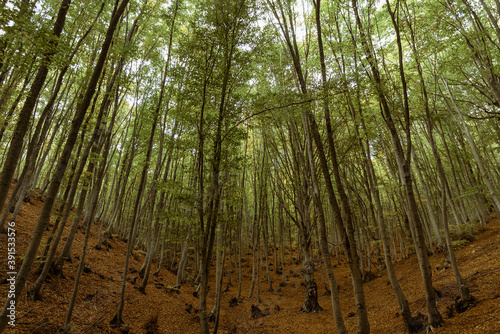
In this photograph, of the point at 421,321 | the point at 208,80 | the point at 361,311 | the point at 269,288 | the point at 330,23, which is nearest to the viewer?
Answer: the point at 361,311

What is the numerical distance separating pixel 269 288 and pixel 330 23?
13750 mm

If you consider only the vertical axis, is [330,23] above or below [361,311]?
above

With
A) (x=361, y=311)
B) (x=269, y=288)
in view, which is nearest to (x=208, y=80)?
(x=361, y=311)

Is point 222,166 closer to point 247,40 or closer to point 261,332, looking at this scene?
point 247,40

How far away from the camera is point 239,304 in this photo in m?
11.4

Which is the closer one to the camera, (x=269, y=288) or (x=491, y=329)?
(x=491, y=329)

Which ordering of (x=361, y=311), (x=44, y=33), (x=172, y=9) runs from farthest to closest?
(x=172, y=9)
(x=361, y=311)
(x=44, y=33)

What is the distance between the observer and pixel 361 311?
4.60 meters

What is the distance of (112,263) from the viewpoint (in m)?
11.3

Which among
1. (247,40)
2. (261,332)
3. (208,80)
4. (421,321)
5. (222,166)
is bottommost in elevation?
(261,332)

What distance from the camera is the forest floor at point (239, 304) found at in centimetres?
528

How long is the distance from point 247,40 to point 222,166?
360 cm

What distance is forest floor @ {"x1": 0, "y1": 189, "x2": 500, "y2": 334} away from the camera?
5.28 meters

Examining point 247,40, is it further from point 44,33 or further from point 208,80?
point 44,33
